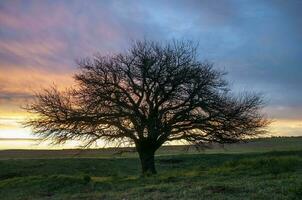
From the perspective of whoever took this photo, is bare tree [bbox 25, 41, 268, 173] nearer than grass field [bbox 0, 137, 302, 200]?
No

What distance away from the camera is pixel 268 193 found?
711 inches

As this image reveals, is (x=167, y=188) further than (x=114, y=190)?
No

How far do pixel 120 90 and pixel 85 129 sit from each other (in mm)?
3752

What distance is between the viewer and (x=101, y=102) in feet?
117

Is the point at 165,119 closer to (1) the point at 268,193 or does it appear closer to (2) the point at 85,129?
(2) the point at 85,129

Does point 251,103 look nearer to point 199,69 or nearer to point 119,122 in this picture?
point 199,69

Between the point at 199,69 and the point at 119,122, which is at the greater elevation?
the point at 199,69

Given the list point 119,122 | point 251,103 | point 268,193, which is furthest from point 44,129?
point 268,193

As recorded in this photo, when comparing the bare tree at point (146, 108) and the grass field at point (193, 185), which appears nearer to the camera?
the grass field at point (193, 185)

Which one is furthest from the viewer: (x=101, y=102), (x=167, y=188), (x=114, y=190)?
(x=101, y=102)

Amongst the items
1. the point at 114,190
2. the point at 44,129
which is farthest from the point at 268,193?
the point at 44,129

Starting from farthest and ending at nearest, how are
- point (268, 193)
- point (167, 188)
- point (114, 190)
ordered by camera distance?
point (114, 190) → point (167, 188) → point (268, 193)

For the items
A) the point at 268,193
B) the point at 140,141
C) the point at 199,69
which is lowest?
the point at 268,193

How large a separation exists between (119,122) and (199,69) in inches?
268
